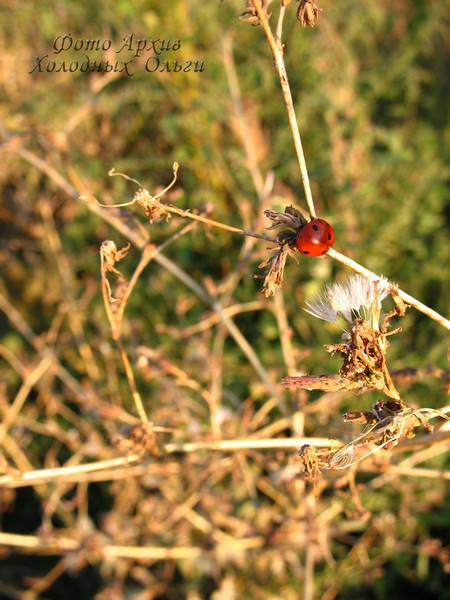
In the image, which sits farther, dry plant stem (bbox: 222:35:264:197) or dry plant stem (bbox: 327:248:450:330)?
dry plant stem (bbox: 222:35:264:197)

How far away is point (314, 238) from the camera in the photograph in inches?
38.4

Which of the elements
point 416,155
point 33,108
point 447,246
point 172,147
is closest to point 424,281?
point 447,246

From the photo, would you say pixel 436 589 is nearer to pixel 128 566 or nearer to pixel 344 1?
pixel 128 566

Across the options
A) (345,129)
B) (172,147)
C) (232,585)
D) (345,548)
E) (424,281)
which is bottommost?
(232,585)

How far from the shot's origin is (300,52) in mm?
2998

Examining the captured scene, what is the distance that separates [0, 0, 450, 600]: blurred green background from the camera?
91.0 inches

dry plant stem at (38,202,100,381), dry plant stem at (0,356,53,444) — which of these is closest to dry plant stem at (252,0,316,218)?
dry plant stem at (0,356,53,444)

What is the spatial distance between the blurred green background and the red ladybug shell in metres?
0.87

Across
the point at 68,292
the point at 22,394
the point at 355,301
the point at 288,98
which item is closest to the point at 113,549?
the point at 22,394

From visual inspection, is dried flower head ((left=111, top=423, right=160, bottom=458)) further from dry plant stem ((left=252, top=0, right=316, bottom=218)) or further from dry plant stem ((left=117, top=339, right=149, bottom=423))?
dry plant stem ((left=252, top=0, right=316, bottom=218))

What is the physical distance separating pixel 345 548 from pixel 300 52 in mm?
2018

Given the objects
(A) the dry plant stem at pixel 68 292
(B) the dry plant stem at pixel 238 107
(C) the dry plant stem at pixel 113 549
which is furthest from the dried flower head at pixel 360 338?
(A) the dry plant stem at pixel 68 292

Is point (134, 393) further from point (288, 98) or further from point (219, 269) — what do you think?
point (219, 269)

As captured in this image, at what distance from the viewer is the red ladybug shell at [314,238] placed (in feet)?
3.21
